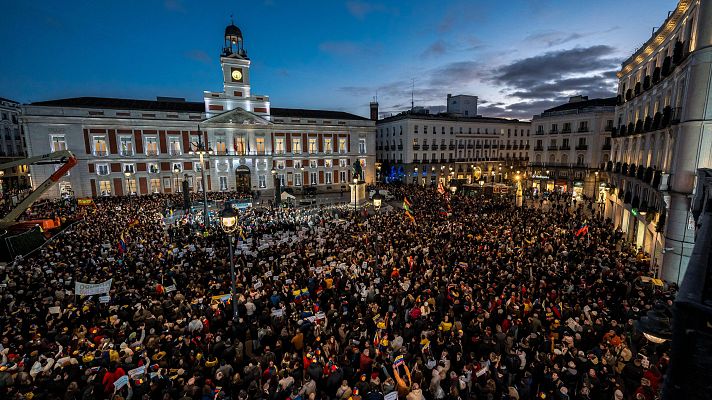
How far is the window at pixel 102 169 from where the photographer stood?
138 feet

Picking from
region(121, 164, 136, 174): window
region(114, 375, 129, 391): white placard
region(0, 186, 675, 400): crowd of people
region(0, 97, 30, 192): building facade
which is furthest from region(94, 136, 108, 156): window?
region(114, 375, 129, 391): white placard

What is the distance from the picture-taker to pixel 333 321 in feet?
34.8

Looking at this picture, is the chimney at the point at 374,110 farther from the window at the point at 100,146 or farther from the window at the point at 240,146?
the window at the point at 100,146

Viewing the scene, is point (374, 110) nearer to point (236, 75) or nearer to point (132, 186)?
point (236, 75)

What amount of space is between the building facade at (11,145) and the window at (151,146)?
80.6 feet

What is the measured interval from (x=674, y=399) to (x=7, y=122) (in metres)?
81.5

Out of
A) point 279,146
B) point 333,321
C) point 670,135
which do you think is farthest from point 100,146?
point 670,135

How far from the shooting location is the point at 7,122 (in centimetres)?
5497

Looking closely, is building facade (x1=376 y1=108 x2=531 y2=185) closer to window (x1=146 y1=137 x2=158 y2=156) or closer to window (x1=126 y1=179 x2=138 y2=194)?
window (x1=146 y1=137 x2=158 y2=156)

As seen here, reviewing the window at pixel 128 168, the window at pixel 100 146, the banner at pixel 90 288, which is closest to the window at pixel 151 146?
the window at pixel 128 168

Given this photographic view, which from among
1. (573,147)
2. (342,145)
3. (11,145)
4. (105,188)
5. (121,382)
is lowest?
(121,382)

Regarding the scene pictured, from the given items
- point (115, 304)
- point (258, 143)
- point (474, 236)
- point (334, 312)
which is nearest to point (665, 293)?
point (474, 236)

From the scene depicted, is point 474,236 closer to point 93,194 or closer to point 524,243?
point 524,243

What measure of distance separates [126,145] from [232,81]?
54.0 ft
